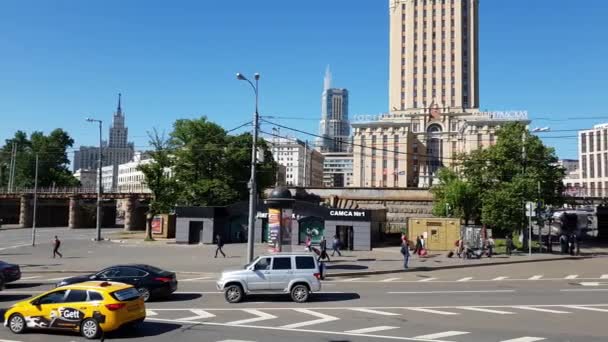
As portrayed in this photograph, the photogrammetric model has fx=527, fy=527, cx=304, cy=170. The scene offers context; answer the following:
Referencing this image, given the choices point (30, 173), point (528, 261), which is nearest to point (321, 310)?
point (528, 261)

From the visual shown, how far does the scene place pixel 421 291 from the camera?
21.9 meters

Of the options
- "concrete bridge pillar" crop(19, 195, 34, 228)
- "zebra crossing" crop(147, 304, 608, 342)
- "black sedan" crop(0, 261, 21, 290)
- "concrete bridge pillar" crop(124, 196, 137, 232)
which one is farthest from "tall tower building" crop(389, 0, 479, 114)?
"zebra crossing" crop(147, 304, 608, 342)

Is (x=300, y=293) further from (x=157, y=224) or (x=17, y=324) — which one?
(x=157, y=224)

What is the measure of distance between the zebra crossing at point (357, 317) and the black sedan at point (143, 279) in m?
1.88

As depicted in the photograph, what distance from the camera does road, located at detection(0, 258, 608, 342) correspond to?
13188mm

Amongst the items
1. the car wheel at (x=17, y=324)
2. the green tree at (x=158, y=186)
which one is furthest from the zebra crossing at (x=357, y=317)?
the green tree at (x=158, y=186)

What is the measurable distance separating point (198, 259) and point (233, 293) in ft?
58.2

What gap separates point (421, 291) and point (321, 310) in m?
6.49

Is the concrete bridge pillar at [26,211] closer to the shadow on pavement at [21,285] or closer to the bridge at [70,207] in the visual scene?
the bridge at [70,207]

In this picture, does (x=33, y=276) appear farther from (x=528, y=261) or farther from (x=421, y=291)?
(x=528, y=261)

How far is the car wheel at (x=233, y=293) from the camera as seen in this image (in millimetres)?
18797

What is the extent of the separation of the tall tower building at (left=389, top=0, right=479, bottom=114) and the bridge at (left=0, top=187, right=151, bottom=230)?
7494 cm

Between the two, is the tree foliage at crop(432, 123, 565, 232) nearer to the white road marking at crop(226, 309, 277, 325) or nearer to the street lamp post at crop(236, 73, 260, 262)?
the street lamp post at crop(236, 73, 260, 262)

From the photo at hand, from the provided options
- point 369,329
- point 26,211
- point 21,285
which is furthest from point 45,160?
point 369,329
